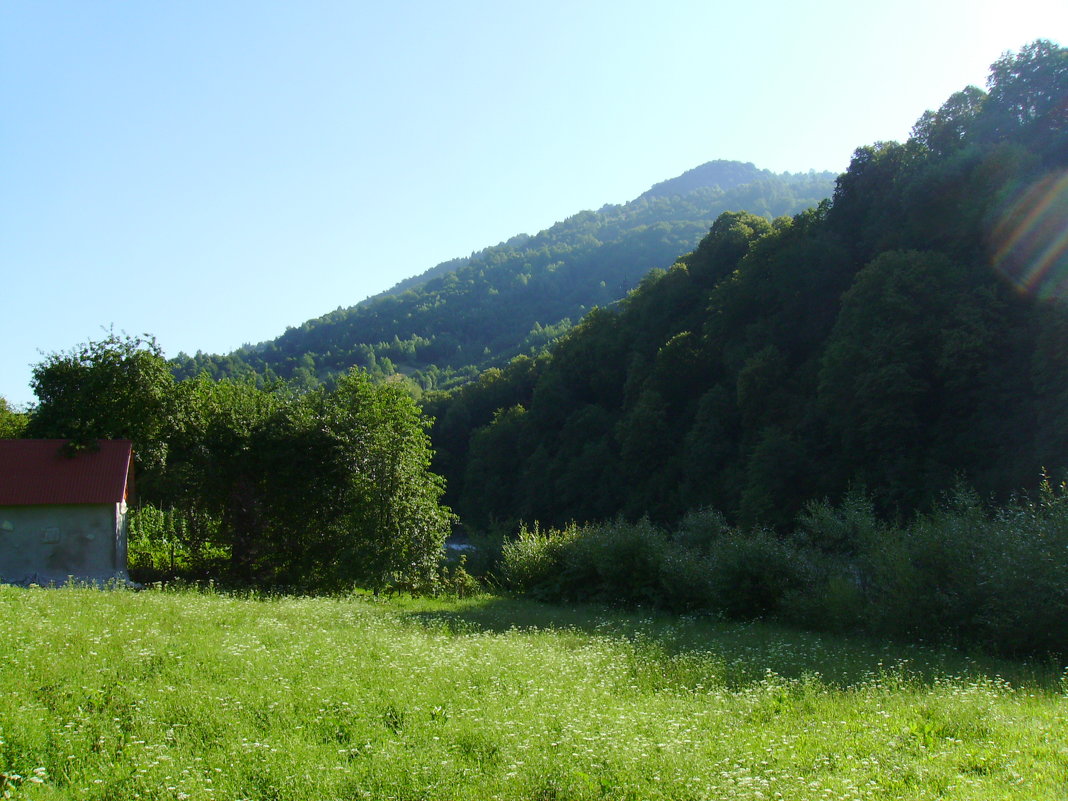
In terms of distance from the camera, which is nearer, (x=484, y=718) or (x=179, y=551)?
(x=484, y=718)

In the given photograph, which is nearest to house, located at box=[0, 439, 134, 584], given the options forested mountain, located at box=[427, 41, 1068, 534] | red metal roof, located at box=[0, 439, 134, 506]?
red metal roof, located at box=[0, 439, 134, 506]

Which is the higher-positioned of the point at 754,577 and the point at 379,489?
the point at 379,489

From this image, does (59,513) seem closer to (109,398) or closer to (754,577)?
(109,398)

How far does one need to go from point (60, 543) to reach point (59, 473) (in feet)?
6.72

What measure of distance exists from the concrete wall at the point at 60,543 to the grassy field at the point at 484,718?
10612mm

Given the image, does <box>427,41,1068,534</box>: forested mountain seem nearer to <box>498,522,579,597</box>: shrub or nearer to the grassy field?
<box>498,522,579,597</box>: shrub

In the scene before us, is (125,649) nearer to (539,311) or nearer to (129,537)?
(129,537)

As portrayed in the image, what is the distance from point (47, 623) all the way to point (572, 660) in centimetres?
754

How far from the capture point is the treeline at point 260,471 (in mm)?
24641

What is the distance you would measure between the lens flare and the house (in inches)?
1403

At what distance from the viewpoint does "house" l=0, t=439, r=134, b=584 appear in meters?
21.0

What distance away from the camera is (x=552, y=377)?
67000 mm

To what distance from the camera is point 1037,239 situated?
32.3 meters

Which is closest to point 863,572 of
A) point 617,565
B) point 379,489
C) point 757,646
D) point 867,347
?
point 757,646
